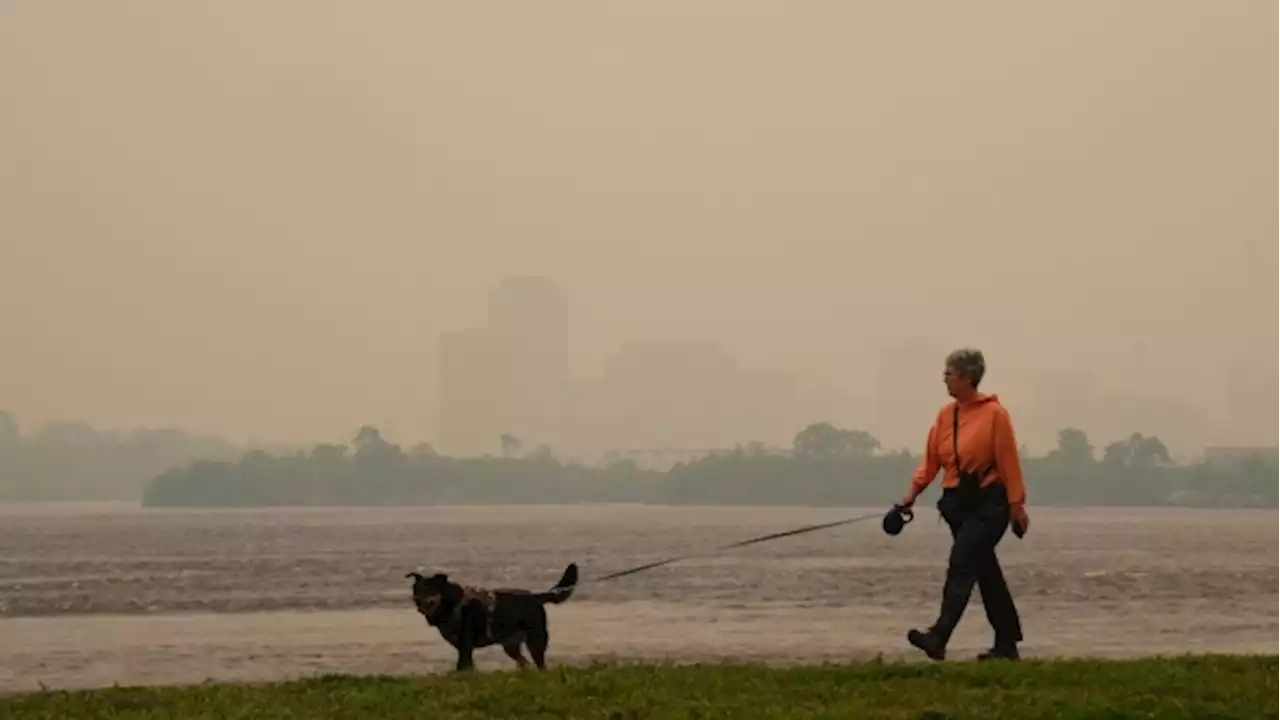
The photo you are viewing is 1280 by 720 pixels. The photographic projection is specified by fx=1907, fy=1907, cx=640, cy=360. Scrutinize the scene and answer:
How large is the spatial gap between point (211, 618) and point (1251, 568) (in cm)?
3453

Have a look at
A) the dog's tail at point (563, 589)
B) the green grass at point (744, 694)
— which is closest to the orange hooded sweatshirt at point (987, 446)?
the green grass at point (744, 694)

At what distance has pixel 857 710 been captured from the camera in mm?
9781

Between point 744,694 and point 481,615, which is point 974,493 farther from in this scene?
point 481,615

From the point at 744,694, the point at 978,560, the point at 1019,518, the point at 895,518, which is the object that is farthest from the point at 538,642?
the point at 1019,518

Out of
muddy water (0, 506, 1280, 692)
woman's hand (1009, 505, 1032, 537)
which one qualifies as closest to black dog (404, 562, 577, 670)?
woman's hand (1009, 505, 1032, 537)

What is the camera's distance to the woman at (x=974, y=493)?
1259cm

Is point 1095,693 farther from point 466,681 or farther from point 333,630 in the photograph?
point 333,630

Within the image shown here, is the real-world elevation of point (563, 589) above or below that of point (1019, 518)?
below

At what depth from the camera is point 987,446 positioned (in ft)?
41.3

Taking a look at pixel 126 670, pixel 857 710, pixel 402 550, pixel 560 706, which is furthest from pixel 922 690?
pixel 402 550

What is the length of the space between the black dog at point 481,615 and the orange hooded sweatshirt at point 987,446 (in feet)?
8.75

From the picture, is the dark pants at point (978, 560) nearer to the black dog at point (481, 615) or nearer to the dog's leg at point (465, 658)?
the black dog at point (481, 615)

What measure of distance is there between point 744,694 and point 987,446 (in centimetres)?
307

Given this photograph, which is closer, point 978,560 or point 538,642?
point 978,560
